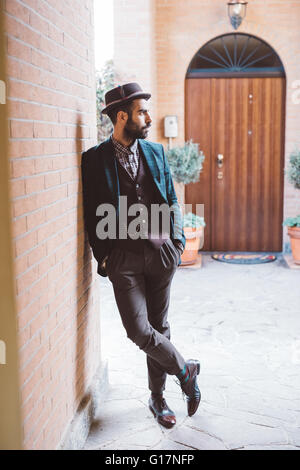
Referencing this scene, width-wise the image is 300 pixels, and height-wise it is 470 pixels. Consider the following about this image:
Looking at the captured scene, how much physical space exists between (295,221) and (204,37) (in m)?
2.84

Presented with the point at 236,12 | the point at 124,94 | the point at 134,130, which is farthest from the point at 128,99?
the point at 236,12

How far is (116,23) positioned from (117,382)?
5157mm

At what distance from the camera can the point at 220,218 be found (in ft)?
26.7

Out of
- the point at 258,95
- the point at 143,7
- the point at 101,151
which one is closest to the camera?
the point at 101,151

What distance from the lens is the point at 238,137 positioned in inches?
314

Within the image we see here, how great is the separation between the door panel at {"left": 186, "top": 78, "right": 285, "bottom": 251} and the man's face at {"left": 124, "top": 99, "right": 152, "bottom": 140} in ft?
16.8

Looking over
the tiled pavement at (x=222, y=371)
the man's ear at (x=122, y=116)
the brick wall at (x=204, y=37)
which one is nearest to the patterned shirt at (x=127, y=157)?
the man's ear at (x=122, y=116)

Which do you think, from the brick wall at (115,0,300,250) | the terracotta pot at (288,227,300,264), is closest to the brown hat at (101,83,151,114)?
the terracotta pot at (288,227,300,264)

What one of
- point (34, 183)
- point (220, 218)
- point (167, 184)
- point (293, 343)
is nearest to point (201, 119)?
point (220, 218)

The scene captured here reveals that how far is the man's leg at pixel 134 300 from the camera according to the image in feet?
9.73

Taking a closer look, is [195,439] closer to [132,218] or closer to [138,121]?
[132,218]

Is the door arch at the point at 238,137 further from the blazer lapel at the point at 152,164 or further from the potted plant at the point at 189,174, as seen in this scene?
the blazer lapel at the point at 152,164

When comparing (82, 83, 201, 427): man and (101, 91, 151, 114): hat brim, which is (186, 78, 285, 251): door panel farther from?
(101, 91, 151, 114): hat brim

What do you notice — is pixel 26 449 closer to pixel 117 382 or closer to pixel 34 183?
pixel 34 183
